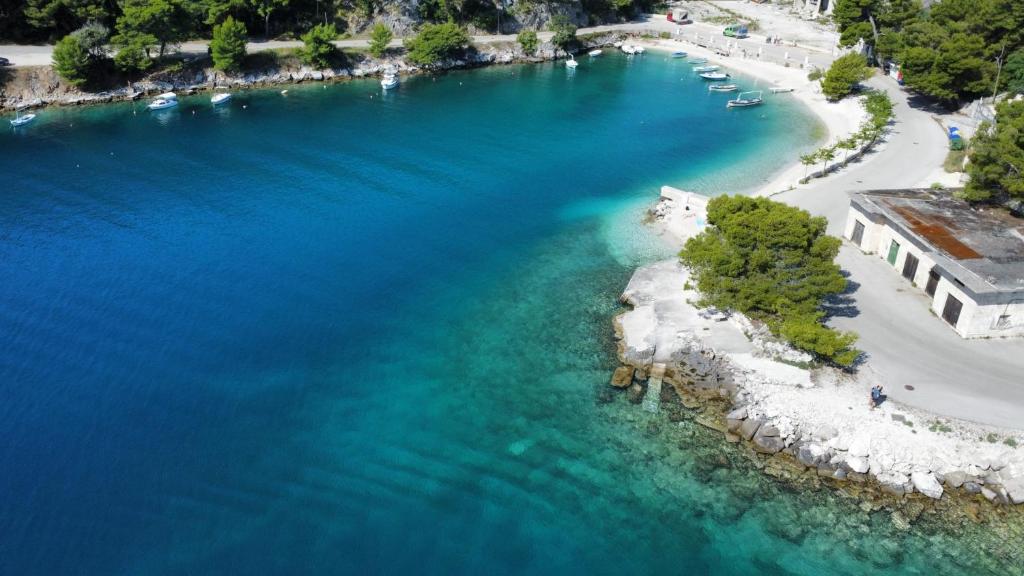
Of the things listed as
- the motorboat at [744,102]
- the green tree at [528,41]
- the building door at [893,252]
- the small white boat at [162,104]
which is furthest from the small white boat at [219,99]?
the building door at [893,252]

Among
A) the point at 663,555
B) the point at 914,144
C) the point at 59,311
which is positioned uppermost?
the point at 914,144

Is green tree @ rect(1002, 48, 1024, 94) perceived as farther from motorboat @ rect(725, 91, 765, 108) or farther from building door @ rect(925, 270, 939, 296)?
building door @ rect(925, 270, 939, 296)

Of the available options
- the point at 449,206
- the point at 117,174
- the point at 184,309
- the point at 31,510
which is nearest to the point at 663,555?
the point at 31,510

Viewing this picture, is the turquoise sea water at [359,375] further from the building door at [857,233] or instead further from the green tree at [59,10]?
the green tree at [59,10]

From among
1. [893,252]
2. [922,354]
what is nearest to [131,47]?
[893,252]

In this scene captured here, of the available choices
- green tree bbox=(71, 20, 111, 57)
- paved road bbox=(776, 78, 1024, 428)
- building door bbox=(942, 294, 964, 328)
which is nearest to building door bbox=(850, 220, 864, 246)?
paved road bbox=(776, 78, 1024, 428)

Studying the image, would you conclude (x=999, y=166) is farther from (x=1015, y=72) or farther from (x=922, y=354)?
(x=1015, y=72)

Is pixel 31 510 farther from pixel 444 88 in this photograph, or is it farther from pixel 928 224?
pixel 444 88
